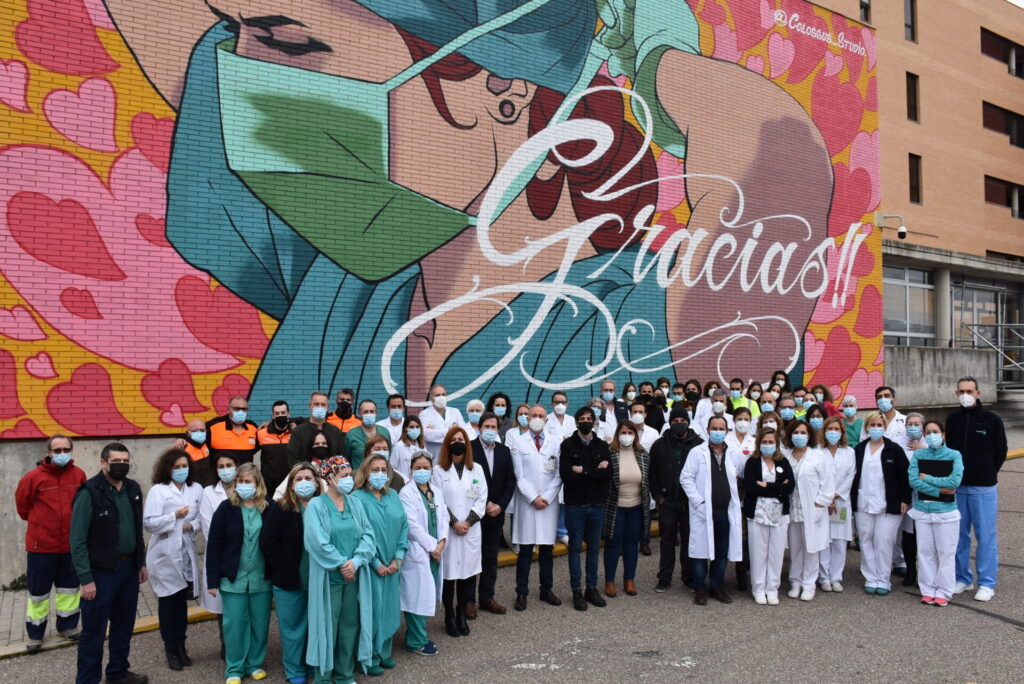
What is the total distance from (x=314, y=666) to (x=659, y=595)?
13.7 ft

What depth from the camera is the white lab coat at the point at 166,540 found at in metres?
7.18

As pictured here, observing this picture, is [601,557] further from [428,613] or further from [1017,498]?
[1017,498]

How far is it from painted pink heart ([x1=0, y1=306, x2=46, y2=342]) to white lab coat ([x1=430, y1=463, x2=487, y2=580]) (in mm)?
5742

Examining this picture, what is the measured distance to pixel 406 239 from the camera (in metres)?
13.4

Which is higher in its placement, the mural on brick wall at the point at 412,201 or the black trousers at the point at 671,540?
the mural on brick wall at the point at 412,201

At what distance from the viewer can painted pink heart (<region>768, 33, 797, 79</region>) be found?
18531 mm

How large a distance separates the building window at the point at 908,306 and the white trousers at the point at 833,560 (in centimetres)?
1677

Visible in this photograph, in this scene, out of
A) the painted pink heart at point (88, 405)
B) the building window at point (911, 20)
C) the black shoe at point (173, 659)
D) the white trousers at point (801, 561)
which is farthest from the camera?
the building window at point (911, 20)

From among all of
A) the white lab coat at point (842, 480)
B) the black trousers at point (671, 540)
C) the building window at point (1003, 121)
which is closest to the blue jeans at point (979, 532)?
the white lab coat at point (842, 480)

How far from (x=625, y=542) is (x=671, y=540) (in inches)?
26.7

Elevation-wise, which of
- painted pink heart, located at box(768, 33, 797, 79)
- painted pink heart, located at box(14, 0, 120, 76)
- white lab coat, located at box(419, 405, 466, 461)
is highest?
painted pink heart, located at box(768, 33, 797, 79)

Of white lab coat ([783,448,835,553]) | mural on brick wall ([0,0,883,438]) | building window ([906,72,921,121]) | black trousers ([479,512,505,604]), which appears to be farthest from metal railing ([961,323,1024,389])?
black trousers ([479,512,505,604])

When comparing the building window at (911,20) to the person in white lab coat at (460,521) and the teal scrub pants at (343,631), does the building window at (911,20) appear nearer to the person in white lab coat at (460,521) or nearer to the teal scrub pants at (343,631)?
the person in white lab coat at (460,521)

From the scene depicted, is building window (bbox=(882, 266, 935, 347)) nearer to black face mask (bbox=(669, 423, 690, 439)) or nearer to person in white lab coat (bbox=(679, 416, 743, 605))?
black face mask (bbox=(669, 423, 690, 439))
